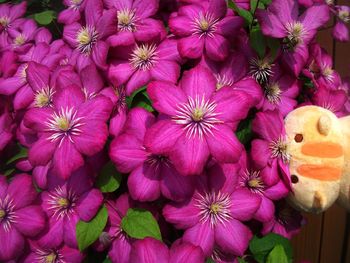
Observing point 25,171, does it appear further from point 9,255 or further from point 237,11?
point 237,11

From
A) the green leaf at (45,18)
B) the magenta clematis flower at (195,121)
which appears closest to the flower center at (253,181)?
the magenta clematis flower at (195,121)

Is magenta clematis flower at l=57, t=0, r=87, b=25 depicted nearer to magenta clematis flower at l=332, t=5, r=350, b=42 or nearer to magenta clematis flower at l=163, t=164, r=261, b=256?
magenta clematis flower at l=163, t=164, r=261, b=256

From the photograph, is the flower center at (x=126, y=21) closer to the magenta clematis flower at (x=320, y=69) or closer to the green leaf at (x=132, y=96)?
the green leaf at (x=132, y=96)

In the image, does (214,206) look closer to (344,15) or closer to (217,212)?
(217,212)

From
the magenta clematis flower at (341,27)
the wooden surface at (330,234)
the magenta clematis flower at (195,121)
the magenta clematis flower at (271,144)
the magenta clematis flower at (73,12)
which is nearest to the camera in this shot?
the magenta clematis flower at (195,121)

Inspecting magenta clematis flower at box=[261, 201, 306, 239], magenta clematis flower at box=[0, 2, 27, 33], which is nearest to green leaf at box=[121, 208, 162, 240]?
magenta clematis flower at box=[261, 201, 306, 239]

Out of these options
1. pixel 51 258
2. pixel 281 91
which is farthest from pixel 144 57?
pixel 51 258
